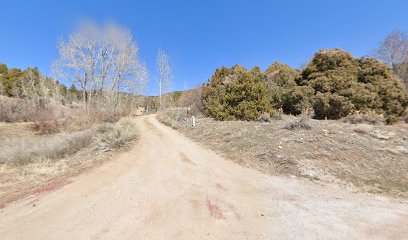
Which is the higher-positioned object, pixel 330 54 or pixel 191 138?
pixel 330 54

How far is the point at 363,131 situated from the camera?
9.27m

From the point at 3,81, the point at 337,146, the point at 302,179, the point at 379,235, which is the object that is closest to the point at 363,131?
the point at 337,146

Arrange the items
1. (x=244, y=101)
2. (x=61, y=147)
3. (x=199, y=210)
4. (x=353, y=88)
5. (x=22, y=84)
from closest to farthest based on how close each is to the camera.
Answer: (x=199, y=210) → (x=61, y=147) → (x=353, y=88) → (x=244, y=101) → (x=22, y=84)

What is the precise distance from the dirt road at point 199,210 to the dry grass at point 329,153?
800 mm

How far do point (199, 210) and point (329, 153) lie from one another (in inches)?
211

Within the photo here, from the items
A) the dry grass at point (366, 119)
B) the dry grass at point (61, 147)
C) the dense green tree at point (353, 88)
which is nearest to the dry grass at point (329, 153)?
the dry grass at point (366, 119)

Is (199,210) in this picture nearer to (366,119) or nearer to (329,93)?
(366,119)

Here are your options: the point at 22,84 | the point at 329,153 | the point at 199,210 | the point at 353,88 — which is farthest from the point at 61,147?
the point at 22,84

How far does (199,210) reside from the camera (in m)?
3.96

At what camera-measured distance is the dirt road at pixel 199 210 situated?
3283mm

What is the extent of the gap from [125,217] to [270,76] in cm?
1949

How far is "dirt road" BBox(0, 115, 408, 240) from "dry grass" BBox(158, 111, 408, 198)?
2.62 ft

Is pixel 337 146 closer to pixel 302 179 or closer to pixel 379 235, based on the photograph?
pixel 302 179

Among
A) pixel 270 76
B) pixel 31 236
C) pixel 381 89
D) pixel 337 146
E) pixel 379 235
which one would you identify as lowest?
pixel 31 236
